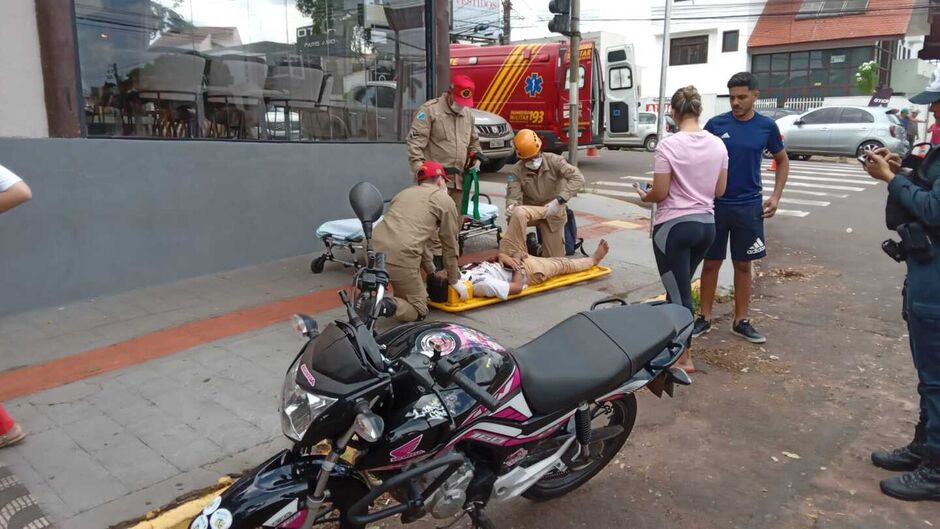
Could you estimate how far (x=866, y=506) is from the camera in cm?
332

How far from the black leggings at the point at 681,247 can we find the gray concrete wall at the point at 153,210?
427 cm

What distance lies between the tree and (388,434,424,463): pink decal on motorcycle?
36.3m

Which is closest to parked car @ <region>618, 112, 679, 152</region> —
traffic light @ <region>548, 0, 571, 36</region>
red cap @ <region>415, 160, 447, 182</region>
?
traffic light @ <region>548, 0, 571, 36</region>

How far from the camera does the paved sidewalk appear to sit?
343cm

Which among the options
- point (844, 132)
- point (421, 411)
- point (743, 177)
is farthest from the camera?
point (844, 132)

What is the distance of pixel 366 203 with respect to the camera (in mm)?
2492

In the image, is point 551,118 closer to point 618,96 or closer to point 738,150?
point 618,96

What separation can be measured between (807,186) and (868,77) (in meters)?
21.8

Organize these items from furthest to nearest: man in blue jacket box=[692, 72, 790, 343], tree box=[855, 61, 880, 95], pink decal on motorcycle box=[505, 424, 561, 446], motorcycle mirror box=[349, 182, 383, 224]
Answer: tree box=[855, 61, 880, 95] → man in blue jacket box=[692, 72, 790, 343] → pink decal on motorcycle box=[505, 424, 561, 446] → motorcycle mirror box=[349, 182, 383, 224]

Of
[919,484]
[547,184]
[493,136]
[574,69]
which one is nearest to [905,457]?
[919,484]

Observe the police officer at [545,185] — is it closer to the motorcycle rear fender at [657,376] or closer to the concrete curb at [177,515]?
the motorcycle rear fender at [657,376]

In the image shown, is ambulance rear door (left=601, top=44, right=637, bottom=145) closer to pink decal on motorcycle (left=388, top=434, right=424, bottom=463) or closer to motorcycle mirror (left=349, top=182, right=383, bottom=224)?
motorcycle mirror (left=349, top=182, right=383, bottom=224)

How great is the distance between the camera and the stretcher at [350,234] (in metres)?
6.62

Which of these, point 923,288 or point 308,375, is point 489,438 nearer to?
point 308,375
